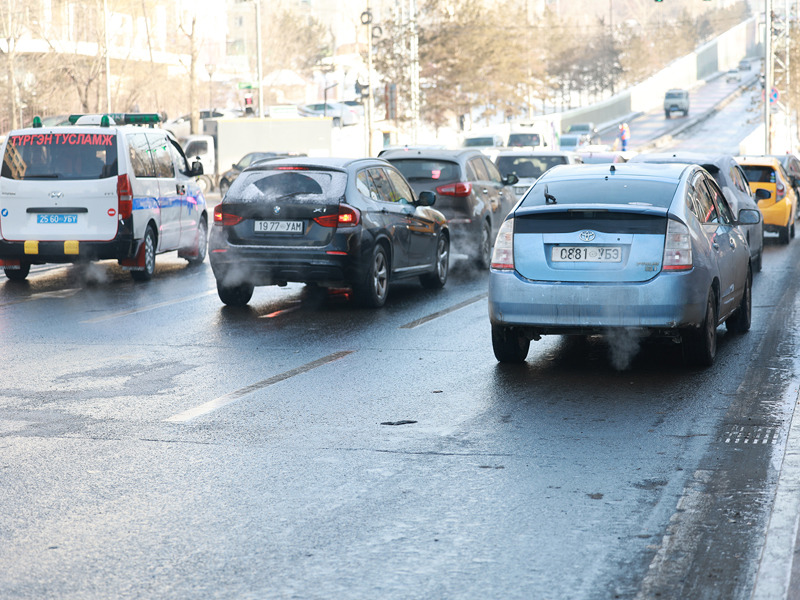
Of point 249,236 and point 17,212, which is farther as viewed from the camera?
point 17,212

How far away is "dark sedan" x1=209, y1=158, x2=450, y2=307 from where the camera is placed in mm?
12609

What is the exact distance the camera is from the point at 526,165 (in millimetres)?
24344

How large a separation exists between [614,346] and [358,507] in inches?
209

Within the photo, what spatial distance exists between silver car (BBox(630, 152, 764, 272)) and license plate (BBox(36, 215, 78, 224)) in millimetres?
7270

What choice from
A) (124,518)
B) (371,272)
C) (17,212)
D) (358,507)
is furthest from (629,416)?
(17,212)

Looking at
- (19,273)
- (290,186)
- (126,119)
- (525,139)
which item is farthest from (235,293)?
(525,139)

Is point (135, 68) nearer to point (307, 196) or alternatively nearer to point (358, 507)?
point (307, 196)

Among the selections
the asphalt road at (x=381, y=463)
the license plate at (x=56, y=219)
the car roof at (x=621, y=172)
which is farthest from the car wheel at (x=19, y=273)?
the car roof at (x=621, y=172)

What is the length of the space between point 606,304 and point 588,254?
1.28 feet

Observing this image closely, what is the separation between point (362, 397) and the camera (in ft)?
26.9

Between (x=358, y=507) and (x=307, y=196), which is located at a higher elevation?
(x=307, y=196)

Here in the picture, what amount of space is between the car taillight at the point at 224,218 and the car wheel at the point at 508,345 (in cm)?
419

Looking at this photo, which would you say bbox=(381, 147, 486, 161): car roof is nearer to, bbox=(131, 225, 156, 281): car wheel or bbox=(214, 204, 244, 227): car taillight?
bbox=(131, 225, 156, 281): car wheel

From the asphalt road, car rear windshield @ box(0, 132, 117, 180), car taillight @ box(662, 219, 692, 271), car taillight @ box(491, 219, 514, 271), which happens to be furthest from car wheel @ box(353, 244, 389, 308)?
car taillight @ box(662, 219, 692, 271)
